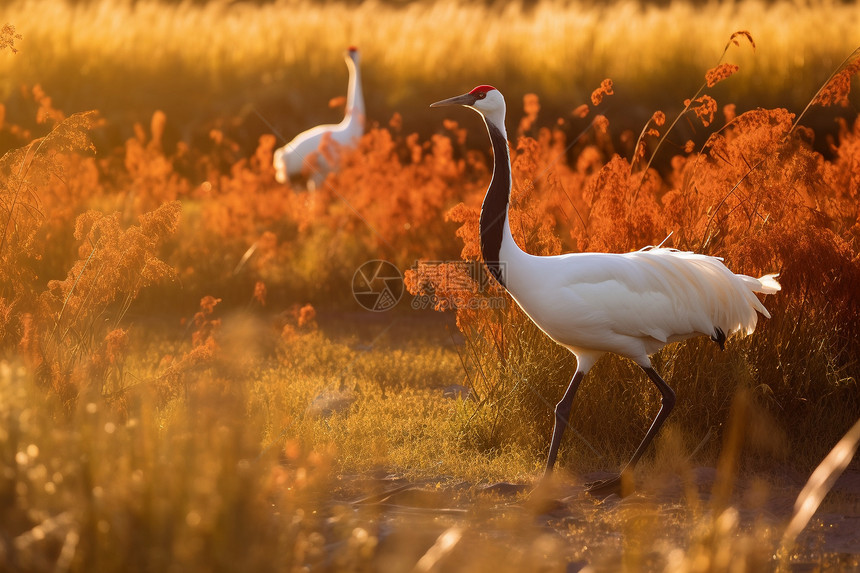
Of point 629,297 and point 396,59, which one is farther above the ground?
point 629,297

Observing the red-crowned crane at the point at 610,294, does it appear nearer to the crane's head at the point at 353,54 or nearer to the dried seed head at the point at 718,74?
the dried seed head at the point at 718,74

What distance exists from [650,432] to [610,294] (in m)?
0.71

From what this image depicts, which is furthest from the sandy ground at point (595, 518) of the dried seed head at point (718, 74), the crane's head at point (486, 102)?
the dried seed head at point (718, 74)

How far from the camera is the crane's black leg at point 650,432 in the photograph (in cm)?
495

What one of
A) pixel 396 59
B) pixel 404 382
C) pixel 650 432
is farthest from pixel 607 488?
pixel 396 59

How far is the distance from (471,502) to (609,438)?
1.00 metres

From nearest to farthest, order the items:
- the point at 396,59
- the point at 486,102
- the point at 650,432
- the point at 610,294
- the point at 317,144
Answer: the point at 610,294 → the point at 650,432 → the point at 486,102 → the point at 317,144 → the point at 396,59

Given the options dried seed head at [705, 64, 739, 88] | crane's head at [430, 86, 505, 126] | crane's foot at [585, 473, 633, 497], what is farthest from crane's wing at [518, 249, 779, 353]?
dried seed head at [705, 64, 739, 88]

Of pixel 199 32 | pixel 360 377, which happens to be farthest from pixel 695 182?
pixel 199 32

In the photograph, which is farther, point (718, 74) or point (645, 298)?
point (718, 74)

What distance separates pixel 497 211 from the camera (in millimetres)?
4973

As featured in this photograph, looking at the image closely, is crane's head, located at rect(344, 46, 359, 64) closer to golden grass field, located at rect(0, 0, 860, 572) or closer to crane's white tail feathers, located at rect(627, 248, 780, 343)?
golden grass field, located at rect(0, 0, 860, 572)

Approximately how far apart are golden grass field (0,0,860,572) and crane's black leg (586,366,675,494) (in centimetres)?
11

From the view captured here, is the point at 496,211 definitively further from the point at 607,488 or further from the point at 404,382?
the point at 404,382
